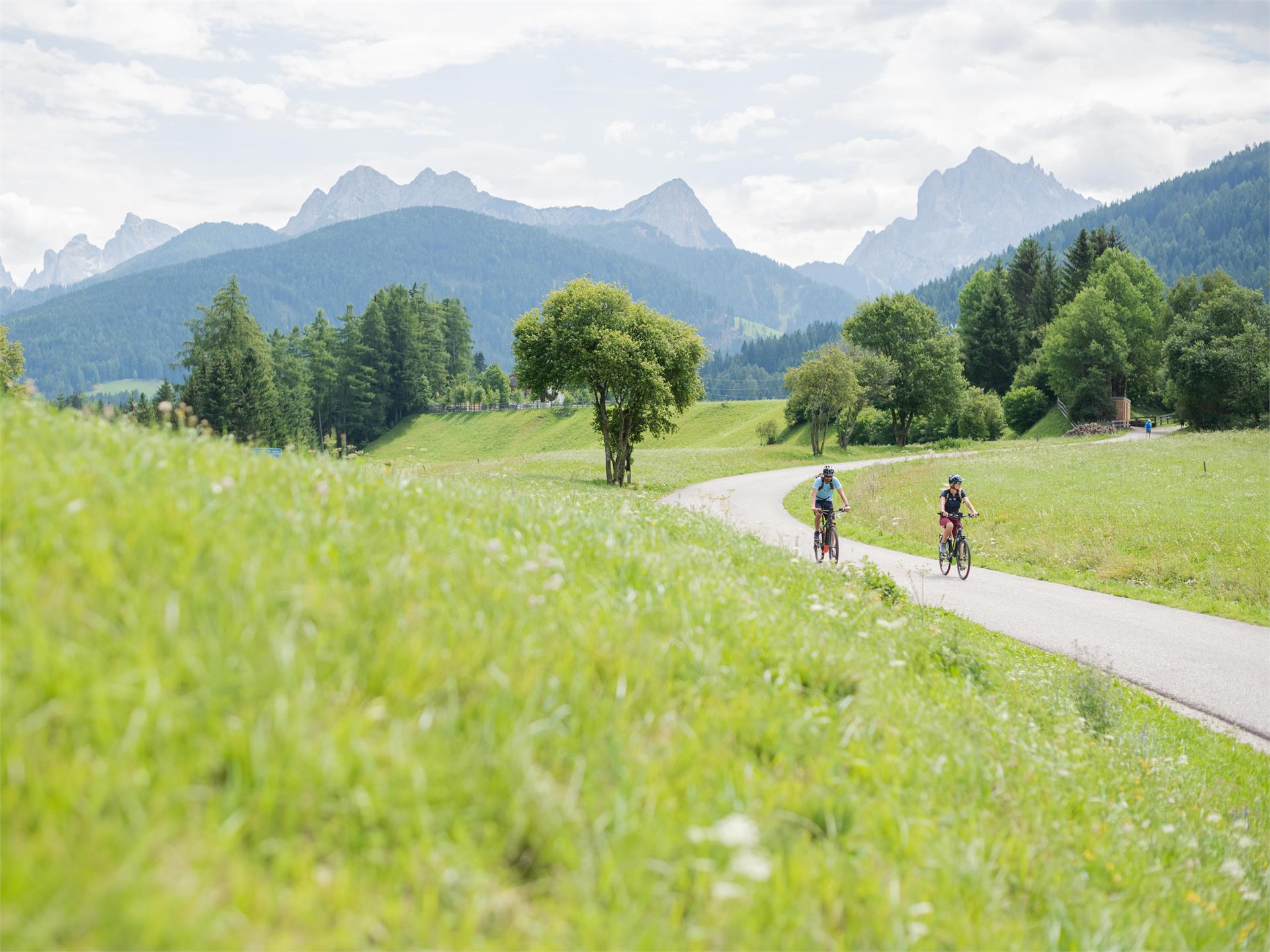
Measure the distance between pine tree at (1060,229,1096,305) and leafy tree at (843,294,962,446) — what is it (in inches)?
1695

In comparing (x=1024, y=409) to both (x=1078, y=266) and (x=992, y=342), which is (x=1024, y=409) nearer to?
(x=992, y=342)

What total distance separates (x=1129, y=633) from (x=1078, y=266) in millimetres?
121624

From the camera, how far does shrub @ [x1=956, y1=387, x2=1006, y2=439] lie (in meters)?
87.8

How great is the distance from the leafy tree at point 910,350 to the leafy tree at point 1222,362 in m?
19.2

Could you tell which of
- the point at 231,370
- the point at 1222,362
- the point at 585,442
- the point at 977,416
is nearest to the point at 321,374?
the point at 231,370

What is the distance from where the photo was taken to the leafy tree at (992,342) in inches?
4402

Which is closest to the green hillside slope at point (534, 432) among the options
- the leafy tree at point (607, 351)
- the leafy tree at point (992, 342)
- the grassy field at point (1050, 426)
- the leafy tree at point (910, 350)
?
the leafy tree at point (910, 350)

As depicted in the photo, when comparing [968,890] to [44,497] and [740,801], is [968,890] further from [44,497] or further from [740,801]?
[44,497]

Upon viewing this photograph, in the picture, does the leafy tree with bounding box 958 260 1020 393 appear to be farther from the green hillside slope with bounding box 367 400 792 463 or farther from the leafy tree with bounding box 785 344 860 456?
the leafy tree with bounding box 785 344 860 456

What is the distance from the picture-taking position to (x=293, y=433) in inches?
4011

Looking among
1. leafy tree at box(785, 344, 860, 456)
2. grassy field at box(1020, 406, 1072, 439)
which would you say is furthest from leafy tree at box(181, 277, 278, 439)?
grassy field at box(1020, 406, 1072, 439)

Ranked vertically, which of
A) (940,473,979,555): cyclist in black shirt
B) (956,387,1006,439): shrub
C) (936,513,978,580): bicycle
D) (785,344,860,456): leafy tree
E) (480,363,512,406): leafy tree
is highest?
(480,363,512,406): leafy tree

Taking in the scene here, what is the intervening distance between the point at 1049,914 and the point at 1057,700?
6455 mm

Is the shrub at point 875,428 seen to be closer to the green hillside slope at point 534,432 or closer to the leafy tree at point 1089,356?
the green hillside slope at point 534,432
